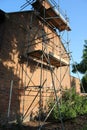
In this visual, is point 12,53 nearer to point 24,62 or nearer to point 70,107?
point 24,62

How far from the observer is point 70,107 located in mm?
9641

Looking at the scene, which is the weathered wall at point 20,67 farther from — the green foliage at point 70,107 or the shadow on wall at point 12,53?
the green foliage at point 70,107

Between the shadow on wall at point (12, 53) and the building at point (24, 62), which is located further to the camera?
the building at point (24, 62)

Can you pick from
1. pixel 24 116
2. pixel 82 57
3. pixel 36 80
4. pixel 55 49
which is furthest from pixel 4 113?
pixel 82 57

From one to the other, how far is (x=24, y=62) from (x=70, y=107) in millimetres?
3679

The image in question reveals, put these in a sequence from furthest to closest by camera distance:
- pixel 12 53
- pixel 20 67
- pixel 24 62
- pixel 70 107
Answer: pixel 24 62 → pixel 70 107 → pixel 20 67 → pixel 12 53

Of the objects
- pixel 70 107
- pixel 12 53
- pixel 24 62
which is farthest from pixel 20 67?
pixel 70 107

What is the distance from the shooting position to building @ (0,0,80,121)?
840 cm

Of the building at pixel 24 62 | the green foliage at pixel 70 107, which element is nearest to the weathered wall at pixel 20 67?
the building at pixel 24 62

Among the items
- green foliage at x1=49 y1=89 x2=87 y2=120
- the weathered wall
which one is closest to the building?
the weathered wall

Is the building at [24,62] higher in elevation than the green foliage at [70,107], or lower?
higher

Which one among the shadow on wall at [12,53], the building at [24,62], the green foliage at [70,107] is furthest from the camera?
the green foliage at [70,107]

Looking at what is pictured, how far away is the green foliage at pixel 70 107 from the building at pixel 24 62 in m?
0.95

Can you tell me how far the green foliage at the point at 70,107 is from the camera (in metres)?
9.03
